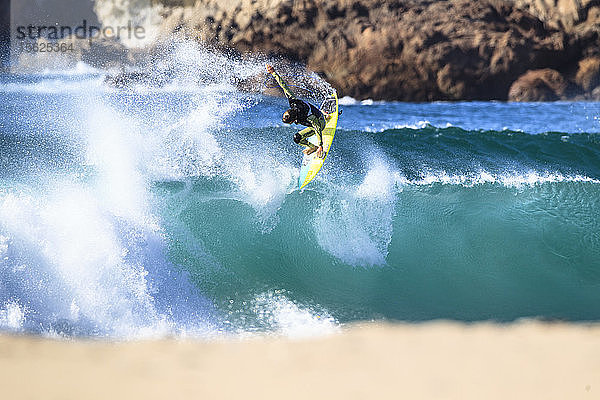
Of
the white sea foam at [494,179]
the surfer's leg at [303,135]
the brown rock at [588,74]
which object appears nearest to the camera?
the surfer's leg at [303,135]

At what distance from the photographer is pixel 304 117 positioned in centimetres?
483

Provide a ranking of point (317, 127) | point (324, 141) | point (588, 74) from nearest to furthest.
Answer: point (317, 127) → point (324, 141) → point (588, 74)

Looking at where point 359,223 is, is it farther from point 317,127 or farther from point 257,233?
point 317,127

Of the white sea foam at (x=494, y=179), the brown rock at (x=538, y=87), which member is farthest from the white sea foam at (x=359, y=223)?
the brown rock at (x=538, y=87)

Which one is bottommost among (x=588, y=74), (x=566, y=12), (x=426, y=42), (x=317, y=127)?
(x=588, y=74)

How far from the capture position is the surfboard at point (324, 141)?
5386 millimetres

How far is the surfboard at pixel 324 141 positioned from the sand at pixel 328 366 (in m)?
1.76

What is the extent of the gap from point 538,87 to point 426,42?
3667 millimetres

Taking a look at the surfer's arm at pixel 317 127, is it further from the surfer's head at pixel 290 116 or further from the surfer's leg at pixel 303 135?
the surfer's head at pixel 290 116

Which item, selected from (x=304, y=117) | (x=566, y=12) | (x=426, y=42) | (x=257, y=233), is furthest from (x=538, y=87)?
(x=304, y=117)

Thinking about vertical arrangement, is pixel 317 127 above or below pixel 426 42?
above

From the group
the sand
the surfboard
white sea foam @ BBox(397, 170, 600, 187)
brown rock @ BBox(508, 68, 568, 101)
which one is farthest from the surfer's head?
brown rock @ BBox(508, 68, 568, 101)

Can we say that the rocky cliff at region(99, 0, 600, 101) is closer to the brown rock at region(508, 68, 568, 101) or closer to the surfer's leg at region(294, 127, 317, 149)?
the brown rock at region(508, 68, 568, 101)

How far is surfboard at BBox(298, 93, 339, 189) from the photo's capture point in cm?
539
